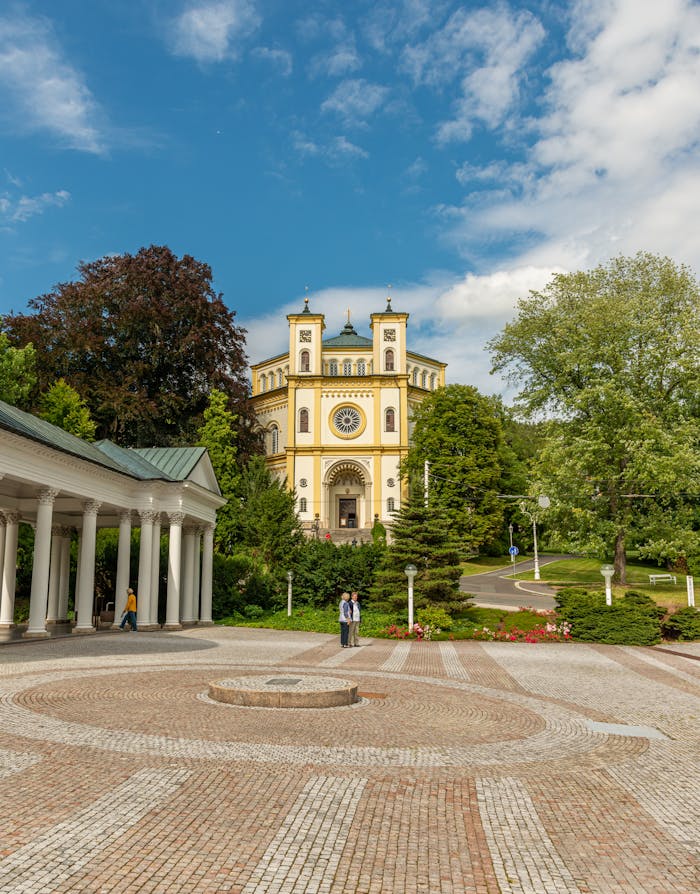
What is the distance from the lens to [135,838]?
5031mm

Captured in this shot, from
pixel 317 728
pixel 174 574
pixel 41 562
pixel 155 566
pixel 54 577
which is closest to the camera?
pixel 317 728

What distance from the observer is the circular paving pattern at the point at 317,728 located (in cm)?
773

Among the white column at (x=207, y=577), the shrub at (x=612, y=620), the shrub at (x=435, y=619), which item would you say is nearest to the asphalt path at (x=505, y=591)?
the shrub at (x=435, y=619)

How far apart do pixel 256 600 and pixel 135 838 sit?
3206 cm

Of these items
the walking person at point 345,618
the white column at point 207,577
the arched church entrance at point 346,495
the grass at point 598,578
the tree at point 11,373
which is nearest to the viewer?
the walking person at point 345,618

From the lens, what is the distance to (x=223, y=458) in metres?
47.4

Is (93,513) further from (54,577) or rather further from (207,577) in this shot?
(207,577)

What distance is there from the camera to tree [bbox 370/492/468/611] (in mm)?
28922

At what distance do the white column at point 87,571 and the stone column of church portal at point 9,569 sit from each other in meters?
2.57

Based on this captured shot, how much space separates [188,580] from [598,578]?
2675 centimetres

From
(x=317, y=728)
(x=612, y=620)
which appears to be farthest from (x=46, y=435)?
(x=612, y=620)

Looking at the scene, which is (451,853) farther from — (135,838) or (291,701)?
(291,701)

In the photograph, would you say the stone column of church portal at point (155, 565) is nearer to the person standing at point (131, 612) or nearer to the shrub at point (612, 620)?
the person standing at point (131, 612)

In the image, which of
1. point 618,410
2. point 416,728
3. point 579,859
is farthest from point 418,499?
point 579,859
